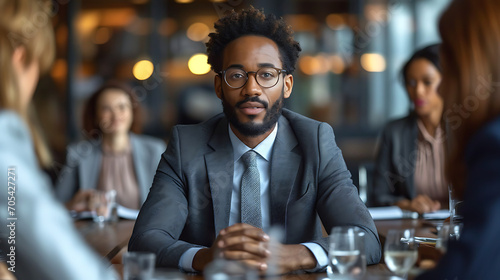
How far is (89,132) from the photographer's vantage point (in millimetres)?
3975

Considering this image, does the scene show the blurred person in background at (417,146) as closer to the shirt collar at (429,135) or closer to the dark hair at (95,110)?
the shirt collar at (429,135)

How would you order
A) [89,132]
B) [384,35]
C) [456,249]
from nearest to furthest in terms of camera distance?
[456,249] → [89,132] → [384,35]

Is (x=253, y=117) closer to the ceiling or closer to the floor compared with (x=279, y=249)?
closer to the ceiling

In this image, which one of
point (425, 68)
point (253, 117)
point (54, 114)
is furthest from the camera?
point (54, 114)

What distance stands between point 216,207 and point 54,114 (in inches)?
180

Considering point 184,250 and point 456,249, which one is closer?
point 456,249

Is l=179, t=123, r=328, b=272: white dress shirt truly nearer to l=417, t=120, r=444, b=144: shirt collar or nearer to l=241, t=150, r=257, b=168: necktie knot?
l=241, t=150, r=257, b=168: necktie knot

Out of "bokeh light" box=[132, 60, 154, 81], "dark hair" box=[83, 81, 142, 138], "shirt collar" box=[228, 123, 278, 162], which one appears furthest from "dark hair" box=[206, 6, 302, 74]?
"bokeh light" box=[132, 60, 154, 81]

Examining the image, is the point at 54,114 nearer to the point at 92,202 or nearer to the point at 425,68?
the point at 92,202

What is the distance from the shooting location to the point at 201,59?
6605 mm

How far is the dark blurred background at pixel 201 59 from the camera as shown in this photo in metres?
6.11

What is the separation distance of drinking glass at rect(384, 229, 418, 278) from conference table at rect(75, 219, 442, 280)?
0.14 ft

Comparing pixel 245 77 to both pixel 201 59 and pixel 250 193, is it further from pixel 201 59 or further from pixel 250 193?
pixel 201 59

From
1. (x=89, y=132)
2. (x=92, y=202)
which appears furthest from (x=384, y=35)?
(x=92, y=202)
